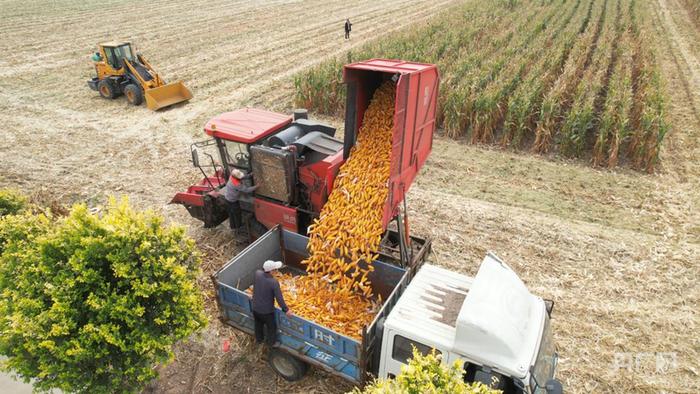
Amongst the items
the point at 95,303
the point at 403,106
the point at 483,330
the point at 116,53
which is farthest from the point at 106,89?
the point at 483,330

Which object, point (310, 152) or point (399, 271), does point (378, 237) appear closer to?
point (399, 271)

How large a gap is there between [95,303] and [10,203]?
4.06 m

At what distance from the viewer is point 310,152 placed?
7332 millimetres

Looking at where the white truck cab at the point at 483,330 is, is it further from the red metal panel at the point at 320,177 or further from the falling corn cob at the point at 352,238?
the red metal panel at the point at 320,177

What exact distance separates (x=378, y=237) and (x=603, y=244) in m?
5.02

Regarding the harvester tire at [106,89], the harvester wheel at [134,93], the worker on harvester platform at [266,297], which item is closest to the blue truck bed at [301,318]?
the worker on harvester platform at [266,297]

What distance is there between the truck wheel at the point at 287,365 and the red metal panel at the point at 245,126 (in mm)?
3552

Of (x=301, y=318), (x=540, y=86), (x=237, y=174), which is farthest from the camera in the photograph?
(x=540, y=86)

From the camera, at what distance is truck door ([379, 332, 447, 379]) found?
4.71 metres

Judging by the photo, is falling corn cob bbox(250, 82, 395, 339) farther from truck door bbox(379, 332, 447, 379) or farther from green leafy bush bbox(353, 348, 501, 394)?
green leafy bush bbox(353, 348, 501, 394)

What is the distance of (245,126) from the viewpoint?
310 inches

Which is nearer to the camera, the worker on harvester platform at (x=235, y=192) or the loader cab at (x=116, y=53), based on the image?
the worker on harvester platform at (x=235, y=192)

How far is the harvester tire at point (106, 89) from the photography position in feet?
54.5

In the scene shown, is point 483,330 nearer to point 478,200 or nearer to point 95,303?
point 95,303
